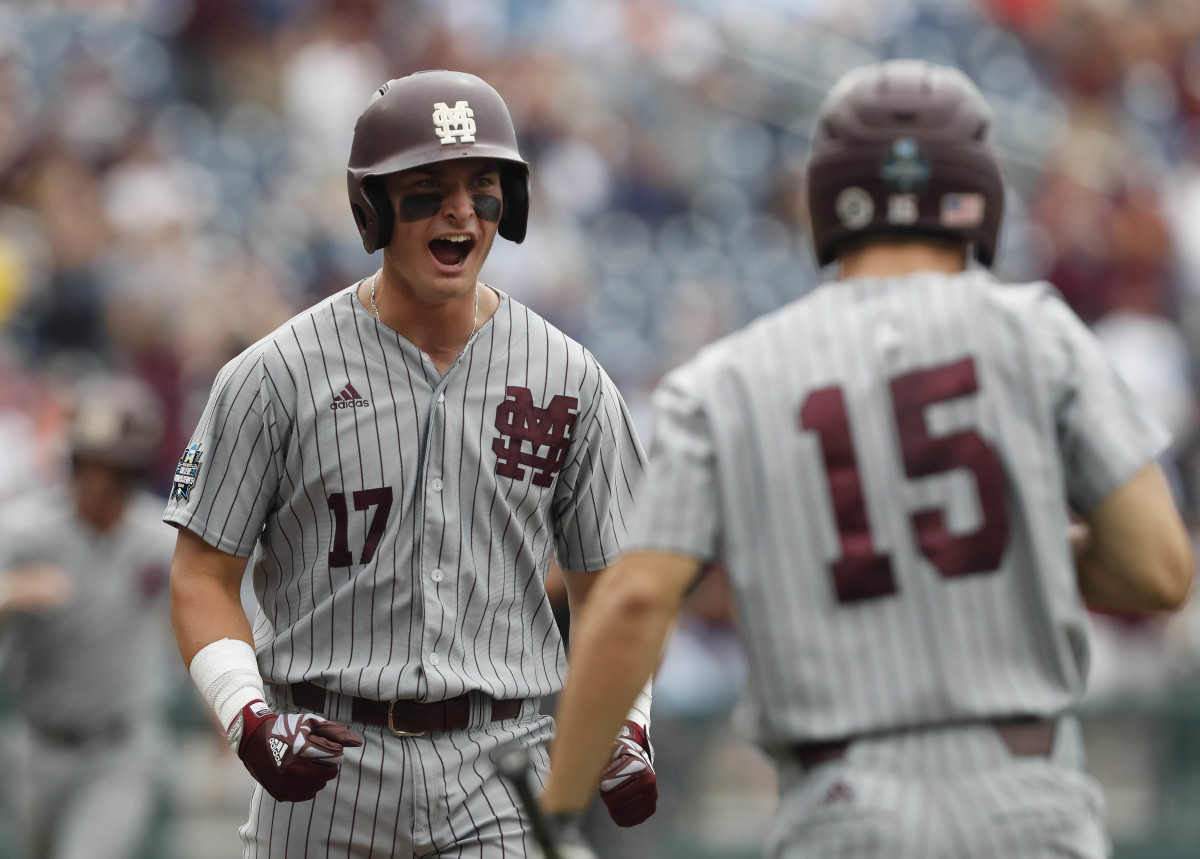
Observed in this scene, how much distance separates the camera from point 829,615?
2742 millimetres

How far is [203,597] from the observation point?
3848 millimetres

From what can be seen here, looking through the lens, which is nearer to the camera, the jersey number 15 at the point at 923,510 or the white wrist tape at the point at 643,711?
the jersey number 15 at the point at 923,510

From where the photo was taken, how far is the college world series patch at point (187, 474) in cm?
385

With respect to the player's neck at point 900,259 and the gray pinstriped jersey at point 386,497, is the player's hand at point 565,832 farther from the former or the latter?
the player's neck at point 900,259

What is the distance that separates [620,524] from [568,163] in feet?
24.5

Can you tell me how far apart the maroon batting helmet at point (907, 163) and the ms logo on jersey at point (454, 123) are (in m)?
1.09

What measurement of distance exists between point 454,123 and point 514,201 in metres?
0.33

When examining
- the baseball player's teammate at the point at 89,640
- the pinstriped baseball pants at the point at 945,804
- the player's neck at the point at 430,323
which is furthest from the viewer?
the baseball player's teammate at the point at 89,640

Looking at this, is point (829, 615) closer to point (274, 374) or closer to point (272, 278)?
point (274, 374)

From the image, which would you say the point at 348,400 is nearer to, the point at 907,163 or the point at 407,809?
the point at 407,809

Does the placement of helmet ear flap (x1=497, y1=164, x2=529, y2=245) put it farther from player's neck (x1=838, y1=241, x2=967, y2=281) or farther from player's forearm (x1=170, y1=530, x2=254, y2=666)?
player's neck (x1=838, y1=241, x2=967, y2=281)

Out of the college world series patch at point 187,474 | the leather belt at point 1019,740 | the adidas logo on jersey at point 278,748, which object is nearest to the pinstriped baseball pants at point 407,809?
the adidas logo on jersey at point 278,748

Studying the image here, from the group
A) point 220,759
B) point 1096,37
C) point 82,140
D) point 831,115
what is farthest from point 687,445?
point 1096,37

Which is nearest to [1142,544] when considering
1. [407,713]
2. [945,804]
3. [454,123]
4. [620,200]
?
[945,804]
